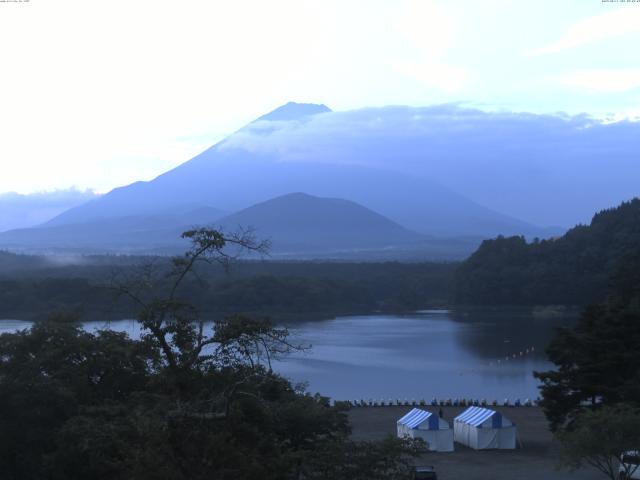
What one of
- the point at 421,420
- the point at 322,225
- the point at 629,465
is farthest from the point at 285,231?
the point at 629,465

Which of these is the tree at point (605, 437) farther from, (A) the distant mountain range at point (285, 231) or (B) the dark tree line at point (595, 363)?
(A) the distant mountain range at point (285, 231)

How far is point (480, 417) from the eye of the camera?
1264cm

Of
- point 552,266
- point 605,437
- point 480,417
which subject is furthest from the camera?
point 552,266

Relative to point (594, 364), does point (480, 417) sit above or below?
below

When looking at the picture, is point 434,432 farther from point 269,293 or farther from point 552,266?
point 552,266

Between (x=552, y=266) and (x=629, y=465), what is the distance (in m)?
35.2

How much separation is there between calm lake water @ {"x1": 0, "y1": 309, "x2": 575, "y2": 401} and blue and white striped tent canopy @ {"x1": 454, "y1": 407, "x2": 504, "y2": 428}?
2.70 meters

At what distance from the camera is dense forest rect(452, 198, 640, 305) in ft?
137

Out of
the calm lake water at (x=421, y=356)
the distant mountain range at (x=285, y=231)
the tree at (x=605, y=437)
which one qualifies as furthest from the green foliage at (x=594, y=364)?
the distant mountain range at (x=285, y=231)

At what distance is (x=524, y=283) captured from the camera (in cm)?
4366

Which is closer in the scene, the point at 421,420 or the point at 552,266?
the point at 421,420

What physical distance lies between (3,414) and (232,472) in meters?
4.30

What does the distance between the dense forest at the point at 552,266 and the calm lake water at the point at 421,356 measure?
3451 millimetres

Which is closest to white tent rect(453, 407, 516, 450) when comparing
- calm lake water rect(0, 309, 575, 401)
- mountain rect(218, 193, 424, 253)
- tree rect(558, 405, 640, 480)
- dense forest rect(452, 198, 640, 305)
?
calm lake water rect(0, 309, 575, 401)
